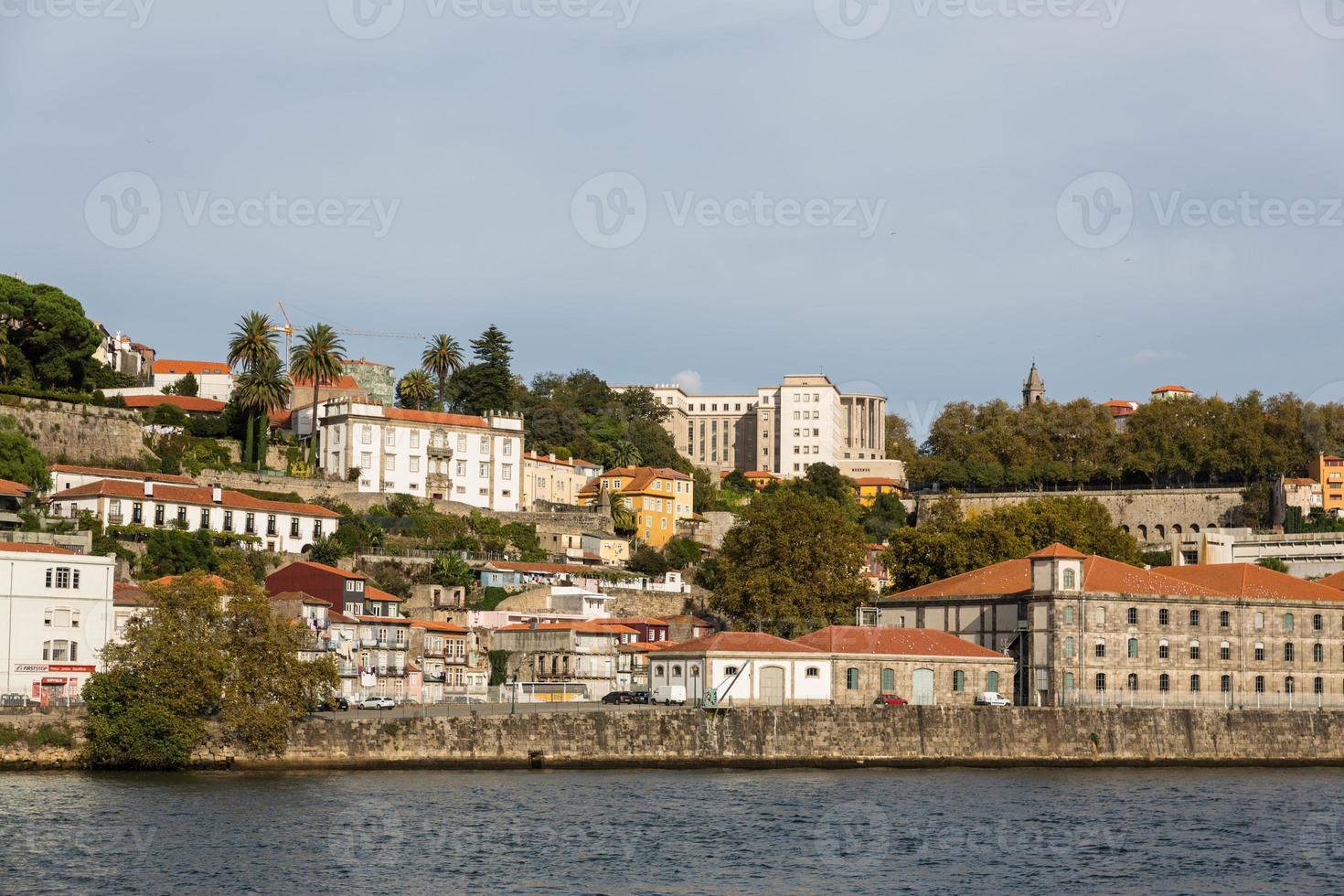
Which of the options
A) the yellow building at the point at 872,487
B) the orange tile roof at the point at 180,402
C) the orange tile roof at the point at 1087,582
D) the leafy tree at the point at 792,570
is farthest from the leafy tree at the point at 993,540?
the yellow building at the point at 872,487

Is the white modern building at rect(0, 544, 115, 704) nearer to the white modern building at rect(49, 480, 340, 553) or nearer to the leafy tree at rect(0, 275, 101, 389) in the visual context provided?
the white modern building at rect(49, 480, 340, 553)

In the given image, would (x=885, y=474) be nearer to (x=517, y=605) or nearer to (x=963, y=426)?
(x=963, y=426)

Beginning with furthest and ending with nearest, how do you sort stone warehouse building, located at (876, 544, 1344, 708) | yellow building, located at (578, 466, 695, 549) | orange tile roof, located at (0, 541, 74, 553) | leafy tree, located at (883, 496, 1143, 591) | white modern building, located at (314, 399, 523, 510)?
yellow building, located at (578, 466, 695, 549) < white modern building, located at (314, 399, 523, 510) < leafy tree, located at (883, 496, 1143, 591) < stone warehouse building, located at (876, 544, 1344, 708) < orange tile roof, located at (0, 541, 74, 553)

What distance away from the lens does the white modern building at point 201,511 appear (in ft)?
300

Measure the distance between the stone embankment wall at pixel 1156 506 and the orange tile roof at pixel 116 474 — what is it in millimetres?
63693

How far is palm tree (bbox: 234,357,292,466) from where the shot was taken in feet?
369

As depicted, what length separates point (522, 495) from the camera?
121438mm

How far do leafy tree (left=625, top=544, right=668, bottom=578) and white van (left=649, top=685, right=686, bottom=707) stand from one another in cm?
4017

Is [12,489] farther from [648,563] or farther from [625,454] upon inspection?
[625,454]

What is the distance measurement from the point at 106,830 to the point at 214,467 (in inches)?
2387

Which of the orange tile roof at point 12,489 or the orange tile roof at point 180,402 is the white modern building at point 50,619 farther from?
the orange tile roof at point 180,402

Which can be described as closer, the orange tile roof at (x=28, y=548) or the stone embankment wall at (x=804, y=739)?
the stone embankment wall at (x=804, y=739)

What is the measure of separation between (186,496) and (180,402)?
92.4 ft

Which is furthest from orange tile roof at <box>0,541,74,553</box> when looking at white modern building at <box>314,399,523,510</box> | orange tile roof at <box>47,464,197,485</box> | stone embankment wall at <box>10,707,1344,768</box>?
white modern building at <box>314,399,523,510</box>
